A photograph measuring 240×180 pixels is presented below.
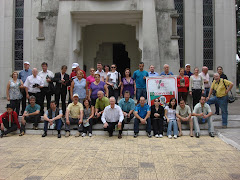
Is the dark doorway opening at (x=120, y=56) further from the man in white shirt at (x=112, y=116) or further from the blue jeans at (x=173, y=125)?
the blue jeans at (x=173, y=125)

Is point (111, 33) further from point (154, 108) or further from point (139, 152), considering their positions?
point (139, 152)

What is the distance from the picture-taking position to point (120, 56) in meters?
17.6

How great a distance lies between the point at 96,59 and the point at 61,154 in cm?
1186

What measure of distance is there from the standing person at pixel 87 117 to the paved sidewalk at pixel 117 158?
0.48 m

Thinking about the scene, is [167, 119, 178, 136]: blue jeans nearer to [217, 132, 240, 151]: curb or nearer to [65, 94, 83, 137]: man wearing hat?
[217, 132, 240, 151]: curb

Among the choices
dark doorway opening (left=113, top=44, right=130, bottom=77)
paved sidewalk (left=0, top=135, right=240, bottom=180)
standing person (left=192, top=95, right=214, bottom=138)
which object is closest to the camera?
paved sidewalk (left=0, top=135, right=240, bottom=180)

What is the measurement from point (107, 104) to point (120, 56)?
386 inches

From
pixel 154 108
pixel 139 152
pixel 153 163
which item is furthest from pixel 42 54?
pixel 153 163

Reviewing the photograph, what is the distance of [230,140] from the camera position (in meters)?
6.72

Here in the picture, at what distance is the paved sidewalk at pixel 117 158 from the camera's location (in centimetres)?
453

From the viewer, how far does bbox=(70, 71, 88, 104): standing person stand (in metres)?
8.38

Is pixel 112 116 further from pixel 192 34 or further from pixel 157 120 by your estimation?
pixel 192 34

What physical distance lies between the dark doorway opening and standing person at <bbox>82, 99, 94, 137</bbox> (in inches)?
373

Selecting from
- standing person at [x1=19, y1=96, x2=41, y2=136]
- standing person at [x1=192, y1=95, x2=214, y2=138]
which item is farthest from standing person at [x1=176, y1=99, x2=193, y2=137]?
standing person at [x1=19, y1=96, x2=41, y2=136]
